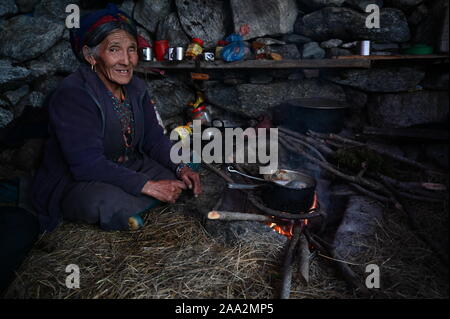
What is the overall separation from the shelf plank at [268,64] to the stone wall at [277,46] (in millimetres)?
328

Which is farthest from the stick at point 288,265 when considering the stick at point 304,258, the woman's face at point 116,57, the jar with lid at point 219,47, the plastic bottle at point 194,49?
the plastic bottle at point 194,49

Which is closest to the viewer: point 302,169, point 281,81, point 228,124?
point 302,169

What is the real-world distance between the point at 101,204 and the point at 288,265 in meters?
1.61

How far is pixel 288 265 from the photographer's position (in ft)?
6.97

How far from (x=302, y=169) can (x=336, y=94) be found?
1831mm

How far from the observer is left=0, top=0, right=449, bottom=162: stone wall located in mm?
4414

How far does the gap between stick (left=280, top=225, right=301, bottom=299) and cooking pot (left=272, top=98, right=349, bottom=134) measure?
2.29 meters

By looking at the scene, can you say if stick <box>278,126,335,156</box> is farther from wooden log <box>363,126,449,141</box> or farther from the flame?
the flame

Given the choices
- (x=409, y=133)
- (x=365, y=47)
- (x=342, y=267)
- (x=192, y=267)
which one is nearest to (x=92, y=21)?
(x=192, y=267)

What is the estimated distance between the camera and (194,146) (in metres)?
4.93

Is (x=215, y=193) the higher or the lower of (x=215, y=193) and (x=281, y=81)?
the lower

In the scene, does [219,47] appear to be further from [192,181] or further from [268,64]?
[192,181]

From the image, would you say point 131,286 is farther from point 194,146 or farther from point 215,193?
point 194,146

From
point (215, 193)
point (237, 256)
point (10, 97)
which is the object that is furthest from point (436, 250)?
point (10, 97)
